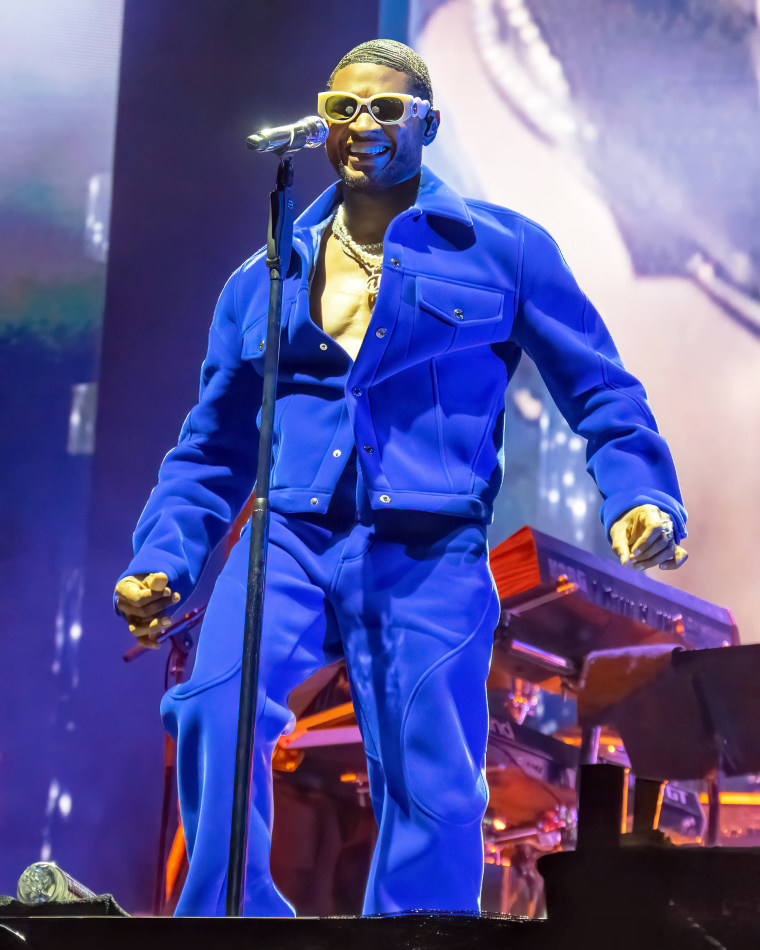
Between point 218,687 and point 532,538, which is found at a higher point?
point 532,538

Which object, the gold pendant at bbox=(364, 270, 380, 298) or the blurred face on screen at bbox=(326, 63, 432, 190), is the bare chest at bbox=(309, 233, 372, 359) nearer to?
the gold pendant at bbox=(364, 270, 380, 298)

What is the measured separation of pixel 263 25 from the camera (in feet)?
17.2

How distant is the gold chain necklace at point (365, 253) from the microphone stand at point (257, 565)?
9.9 inches

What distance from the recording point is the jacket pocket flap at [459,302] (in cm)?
212

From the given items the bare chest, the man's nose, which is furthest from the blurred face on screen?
the bare chest

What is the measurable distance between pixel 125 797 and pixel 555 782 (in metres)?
2.00

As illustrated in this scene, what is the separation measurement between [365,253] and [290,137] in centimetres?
38

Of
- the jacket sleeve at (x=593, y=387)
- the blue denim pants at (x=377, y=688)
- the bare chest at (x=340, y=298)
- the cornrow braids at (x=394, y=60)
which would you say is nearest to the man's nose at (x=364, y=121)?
the cornrow braids at (x=394, y=60)

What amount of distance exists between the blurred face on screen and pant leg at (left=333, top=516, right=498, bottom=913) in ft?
2.26

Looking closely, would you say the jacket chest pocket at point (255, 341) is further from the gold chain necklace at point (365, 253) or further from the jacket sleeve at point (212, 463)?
the gold chain necklace at point (365, 253)

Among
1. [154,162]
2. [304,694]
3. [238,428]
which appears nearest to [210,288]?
[154,162]

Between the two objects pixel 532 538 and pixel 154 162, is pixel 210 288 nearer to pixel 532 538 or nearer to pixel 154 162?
pixel 154 162

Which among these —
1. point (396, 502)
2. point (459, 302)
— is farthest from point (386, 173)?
point (396, 502)

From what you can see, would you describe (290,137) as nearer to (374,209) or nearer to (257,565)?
(374,209)
